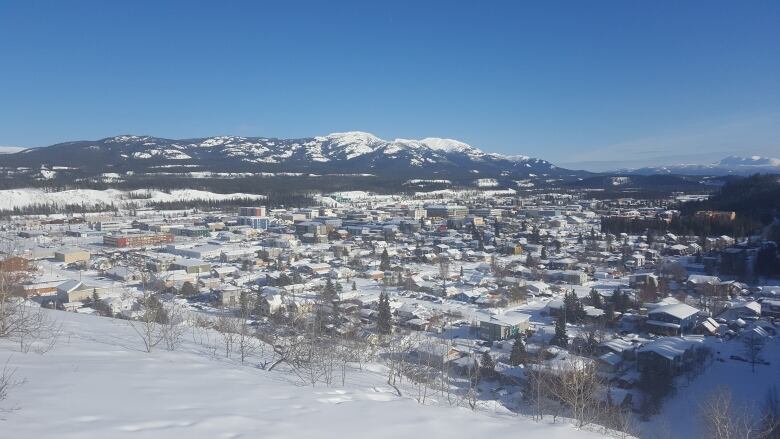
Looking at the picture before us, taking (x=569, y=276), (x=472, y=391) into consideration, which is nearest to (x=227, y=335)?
(x=472, y=391)

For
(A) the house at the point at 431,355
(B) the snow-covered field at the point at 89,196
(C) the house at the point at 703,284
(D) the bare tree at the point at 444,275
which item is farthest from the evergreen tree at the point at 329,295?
(B) the snow-covered field at the point at 89,196

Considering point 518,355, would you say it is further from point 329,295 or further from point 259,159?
point 259,159

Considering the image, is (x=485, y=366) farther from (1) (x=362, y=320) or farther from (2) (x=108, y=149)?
(2) (x=108, y=149)

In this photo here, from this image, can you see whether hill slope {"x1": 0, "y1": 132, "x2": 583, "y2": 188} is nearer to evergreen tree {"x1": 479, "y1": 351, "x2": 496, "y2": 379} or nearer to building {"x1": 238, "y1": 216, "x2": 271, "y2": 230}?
building {"x1": 238, "y1": 216, "x2": 271, "y2": 230}

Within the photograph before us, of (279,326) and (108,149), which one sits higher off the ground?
(108,149)

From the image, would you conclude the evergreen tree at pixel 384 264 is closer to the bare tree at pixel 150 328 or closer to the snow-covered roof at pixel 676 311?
the snow-covered roof at pixel 676 311

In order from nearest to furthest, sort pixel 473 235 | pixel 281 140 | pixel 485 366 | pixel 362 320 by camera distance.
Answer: pixel 485 366, pixel 362 320, pixel 473 235, pixel 281 140

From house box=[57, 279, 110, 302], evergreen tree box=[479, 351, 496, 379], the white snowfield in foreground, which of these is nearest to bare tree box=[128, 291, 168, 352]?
the white snowfield in foreground

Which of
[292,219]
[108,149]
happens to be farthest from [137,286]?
[108,149]
